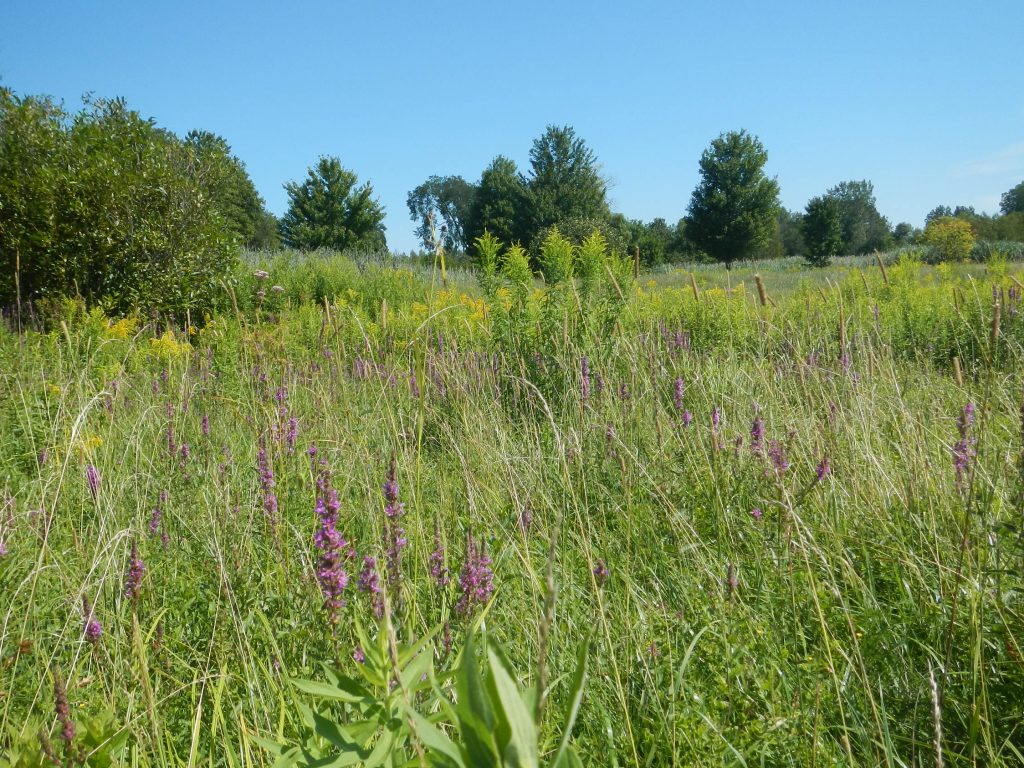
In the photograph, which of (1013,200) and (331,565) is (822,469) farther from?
(1013,200)

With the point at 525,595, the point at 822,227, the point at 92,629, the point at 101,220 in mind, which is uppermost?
the point at 822,227

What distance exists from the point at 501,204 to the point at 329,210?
10321mm

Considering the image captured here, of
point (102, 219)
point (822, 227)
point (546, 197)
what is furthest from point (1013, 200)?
point (102, 219)

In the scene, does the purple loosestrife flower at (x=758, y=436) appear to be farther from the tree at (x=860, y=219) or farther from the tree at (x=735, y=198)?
the tree at (x=860, y=219)

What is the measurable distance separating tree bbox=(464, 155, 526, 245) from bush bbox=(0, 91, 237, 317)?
31345mm

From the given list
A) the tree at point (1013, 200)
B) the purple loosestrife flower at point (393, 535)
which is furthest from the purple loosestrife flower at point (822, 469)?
the tree at point (1013, 200)

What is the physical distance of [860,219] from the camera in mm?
62750

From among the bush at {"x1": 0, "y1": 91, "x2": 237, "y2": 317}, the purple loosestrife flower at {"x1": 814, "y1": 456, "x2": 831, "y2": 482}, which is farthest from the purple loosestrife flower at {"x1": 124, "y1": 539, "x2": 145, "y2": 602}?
the bush at {"x1": 0, "y1": 91, "x2": 237, "y2": 317}

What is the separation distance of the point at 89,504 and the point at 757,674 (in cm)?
230

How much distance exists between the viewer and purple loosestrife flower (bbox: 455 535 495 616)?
1299 millimetres

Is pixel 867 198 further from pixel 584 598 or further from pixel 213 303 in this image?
pixel 584 598

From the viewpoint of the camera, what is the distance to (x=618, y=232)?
33.5 metres

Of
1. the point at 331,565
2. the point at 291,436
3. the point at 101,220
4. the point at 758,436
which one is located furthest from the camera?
the point at 101,220

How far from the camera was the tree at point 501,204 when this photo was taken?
40.6 m
